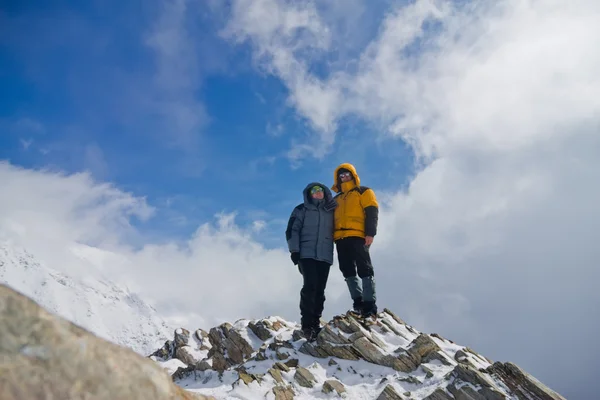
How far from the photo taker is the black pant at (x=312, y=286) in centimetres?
1188

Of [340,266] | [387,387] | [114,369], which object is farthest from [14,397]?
[340,266]

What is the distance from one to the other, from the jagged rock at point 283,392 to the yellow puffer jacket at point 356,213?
4.84m

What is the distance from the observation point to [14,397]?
192 centimetres

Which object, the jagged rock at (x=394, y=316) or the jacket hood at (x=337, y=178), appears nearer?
the jacket hood at (x=337, y=178)

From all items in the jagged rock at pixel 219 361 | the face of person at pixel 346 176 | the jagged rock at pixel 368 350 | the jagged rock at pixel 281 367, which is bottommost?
the jagged rock at pixel 281 367

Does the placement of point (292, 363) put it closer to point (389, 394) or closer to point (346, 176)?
point (389, 394)

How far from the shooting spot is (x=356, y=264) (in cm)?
1218

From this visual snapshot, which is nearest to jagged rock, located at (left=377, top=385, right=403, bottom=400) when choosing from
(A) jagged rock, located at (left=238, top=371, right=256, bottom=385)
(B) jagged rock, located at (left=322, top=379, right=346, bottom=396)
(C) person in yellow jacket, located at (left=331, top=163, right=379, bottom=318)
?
(B) jagged rock, located at (left=322, top=379, right=346, bottom=396)

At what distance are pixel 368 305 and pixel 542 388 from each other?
585 centimetres

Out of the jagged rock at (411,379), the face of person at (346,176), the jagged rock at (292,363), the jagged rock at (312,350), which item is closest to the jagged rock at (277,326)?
the jagged rock at (312,350)

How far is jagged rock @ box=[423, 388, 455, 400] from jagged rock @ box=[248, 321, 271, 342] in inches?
405

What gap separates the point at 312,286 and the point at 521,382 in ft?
19.4

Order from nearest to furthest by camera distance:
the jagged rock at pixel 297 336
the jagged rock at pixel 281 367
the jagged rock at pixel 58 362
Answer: the jagged rock at pixel 58 362, the jagged rock at pixel 281 367, the jagged rock at pixel 297 336

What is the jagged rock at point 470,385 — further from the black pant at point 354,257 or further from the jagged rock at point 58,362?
the jagged rock at point 58,362
